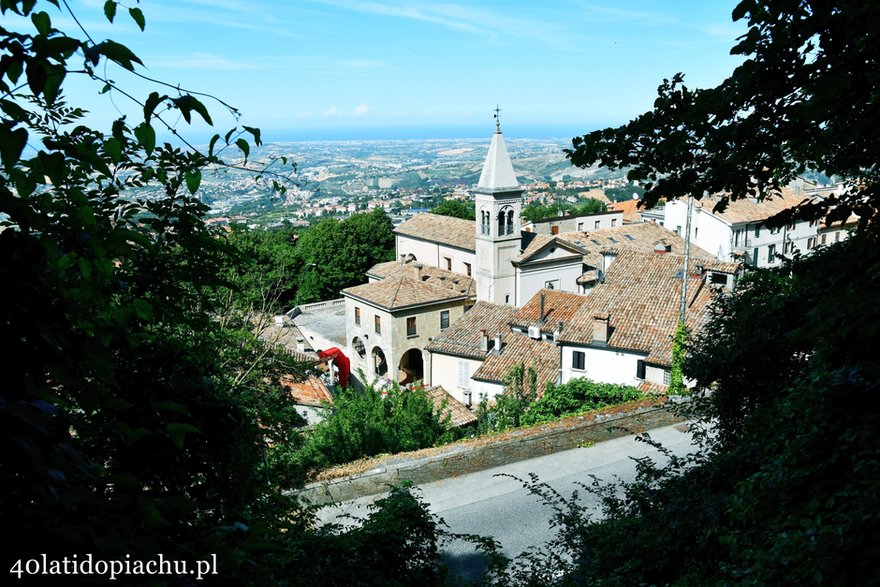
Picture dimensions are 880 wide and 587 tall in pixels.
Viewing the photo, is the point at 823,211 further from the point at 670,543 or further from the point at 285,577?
the point at 285,577

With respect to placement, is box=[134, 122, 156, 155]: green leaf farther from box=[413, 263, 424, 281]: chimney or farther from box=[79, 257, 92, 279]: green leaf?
box=[413, 263, 424, 281]: chimney

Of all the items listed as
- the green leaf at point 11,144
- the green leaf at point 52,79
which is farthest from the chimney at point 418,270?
the green leaf at point 11,144

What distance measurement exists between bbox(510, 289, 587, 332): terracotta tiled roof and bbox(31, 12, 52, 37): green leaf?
2595cm

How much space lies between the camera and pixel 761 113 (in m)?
5.11

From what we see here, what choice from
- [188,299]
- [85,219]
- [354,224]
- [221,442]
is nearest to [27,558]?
[85,219]

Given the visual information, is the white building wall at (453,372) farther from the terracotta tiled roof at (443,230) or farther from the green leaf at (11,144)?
the green leaf at (11,144)

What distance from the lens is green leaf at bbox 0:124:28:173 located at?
6.58ft

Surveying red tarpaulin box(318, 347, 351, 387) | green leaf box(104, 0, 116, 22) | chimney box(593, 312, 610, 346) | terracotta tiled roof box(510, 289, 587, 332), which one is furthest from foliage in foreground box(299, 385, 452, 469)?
red tarpaulin box(318, 347, 351, 387)

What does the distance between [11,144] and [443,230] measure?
1874 inches

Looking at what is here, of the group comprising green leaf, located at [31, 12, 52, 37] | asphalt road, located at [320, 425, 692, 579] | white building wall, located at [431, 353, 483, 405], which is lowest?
white building wall, located at [431, 353, 483, 405]

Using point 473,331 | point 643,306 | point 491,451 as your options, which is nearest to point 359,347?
point 473,331

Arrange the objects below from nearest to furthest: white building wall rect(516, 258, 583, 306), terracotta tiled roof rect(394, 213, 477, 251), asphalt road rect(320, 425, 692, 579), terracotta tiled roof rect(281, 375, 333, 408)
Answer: asphalt road rect(320, 425, 692, 579)
terracotta tiled roof rect(281, 375, 333, 408)
white building wall rect(516, 258, 583, 306)
terracotta tiled roof rect(394, 213, 477, 251)

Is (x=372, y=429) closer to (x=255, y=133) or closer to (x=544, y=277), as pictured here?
(x=255, y=133)

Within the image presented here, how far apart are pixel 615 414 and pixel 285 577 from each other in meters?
12.0
